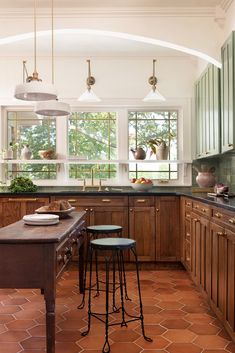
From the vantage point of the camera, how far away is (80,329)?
115 inches

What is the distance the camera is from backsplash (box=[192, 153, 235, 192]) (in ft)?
15.0

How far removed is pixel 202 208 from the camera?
3.52 metres

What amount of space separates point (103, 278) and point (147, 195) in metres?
1.17

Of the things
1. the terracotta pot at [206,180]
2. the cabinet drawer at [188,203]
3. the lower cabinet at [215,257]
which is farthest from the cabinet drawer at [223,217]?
the terracotta pot at [206,180]

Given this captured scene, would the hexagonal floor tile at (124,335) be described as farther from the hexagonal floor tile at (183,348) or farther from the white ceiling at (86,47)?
the white ceiling at (86,47)

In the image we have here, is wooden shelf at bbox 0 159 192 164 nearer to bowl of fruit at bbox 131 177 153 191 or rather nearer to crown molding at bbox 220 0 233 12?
bowl of fruit at bbox 131 177 153 191

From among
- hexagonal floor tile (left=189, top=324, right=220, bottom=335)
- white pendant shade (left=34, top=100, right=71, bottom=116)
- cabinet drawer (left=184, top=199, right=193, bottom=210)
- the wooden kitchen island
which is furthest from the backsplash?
the wooden kitchen island

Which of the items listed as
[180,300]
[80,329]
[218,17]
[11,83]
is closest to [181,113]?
[218,17]

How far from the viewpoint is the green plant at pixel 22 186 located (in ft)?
16.6

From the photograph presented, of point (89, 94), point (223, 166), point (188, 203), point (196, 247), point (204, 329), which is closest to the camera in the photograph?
point (204, 329)

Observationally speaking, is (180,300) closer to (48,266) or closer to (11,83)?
(48,266)

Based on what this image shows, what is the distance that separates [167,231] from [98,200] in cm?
97

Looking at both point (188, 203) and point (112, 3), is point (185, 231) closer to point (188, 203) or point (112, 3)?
point (188, 203)

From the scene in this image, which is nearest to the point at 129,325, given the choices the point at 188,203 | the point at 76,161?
the point at 188,203
